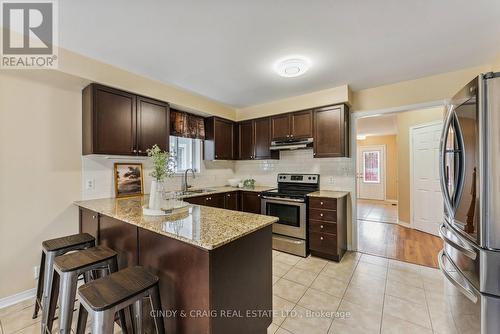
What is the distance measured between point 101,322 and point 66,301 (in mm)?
575

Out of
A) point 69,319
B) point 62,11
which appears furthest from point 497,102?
point 62,11

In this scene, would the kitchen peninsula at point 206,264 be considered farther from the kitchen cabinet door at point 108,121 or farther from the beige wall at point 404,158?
the beige wall at point 404,158

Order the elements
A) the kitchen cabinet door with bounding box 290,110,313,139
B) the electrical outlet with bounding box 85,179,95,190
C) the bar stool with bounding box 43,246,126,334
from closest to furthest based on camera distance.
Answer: the bar stool with bounding box 43,246,126,334
the electrical outlet with bounding box 85,179,95,190
the kitchen cabinet door with bounding box 290,110,313,139

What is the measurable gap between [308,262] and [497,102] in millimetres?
2532

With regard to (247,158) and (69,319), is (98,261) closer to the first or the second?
(69,319)

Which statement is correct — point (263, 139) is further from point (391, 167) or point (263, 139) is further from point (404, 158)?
point (391, 167)

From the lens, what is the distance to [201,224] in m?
1.43

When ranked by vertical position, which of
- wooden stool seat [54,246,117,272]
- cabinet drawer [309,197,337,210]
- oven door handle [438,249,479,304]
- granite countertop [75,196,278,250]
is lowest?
oven door handle [438,249,479,304]

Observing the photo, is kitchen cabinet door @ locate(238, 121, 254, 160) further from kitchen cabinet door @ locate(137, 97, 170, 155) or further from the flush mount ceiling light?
the flush mount ceiling light

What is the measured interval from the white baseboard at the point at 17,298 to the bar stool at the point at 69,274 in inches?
34.8

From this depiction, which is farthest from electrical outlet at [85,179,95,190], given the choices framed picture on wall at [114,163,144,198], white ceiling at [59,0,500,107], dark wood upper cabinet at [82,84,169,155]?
white ceiling at [59,0,500,107]

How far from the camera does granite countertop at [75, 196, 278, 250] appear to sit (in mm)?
1148

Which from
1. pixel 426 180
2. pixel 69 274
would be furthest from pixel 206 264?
pixel 426 180

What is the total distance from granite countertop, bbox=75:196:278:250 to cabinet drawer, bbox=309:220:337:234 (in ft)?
5.75
